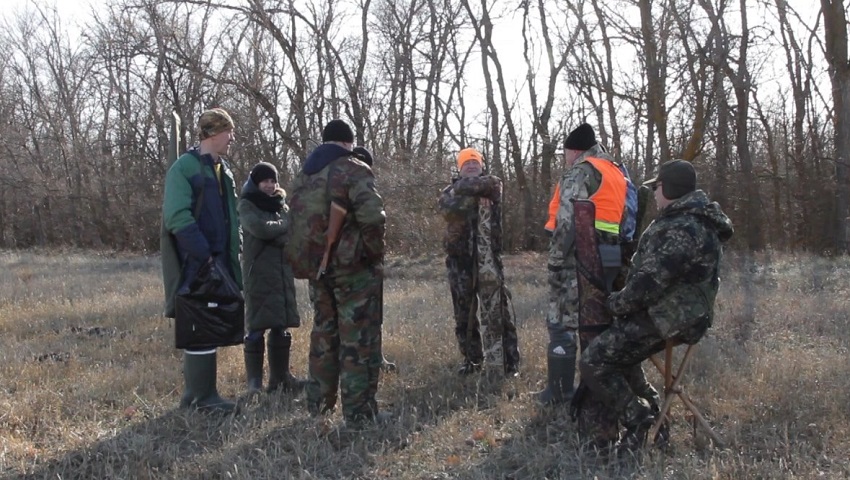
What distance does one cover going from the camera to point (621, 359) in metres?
4.17

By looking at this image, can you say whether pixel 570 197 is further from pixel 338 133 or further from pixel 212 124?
pixel 212 124

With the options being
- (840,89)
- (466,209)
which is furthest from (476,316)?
(840,89)

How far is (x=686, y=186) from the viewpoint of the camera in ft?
13.5

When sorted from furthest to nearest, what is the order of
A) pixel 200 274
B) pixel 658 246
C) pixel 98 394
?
pixel 98 394 < pixel 200 274 < pixel 658 246


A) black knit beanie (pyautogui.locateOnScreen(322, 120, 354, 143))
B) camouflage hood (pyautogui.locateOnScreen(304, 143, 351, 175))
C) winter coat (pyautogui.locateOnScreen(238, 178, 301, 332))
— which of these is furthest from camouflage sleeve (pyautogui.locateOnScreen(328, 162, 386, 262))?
winter coat (pyautogui.locateOnScreen(238, 178, 301, 332))

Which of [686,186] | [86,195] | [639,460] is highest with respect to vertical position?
[86,195]

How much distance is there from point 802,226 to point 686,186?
55.2ft

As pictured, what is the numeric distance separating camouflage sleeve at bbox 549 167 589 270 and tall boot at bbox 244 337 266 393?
244cm

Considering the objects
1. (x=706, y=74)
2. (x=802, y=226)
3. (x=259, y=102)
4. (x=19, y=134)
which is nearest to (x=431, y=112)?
(x=259, y=102)

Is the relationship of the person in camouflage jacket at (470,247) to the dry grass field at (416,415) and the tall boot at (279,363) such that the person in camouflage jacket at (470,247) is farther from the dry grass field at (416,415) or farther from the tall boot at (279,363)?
the tall boot at (279,363)

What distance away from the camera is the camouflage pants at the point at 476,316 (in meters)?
5.98

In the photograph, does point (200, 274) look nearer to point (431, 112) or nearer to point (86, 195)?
point (431, 112)

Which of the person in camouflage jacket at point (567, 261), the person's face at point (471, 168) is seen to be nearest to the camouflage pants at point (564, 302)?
the person in camouflage jacket at point (567, 261)

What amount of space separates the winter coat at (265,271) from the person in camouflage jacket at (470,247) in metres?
1.36
